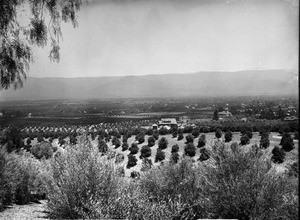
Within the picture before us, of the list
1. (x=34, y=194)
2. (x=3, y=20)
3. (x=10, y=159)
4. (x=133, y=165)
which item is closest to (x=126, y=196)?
(x=3, y=20)

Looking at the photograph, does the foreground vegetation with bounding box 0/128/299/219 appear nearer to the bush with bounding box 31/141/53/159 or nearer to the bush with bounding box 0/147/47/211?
the bush with bounding box 0/147/47/211

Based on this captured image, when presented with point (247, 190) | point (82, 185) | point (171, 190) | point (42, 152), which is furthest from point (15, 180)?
point (42, 152)

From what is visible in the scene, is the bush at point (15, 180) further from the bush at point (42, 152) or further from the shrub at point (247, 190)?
the bush at point (42, 152)

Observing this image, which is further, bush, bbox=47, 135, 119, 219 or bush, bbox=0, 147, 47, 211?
bush, bbox=0, 147, 47, 211

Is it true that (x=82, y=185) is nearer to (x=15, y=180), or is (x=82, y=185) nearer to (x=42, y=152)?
(x=15, y=180)

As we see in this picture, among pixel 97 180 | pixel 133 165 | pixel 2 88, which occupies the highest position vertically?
pixel 2 88

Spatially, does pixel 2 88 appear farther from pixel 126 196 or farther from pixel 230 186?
pixel 230 186

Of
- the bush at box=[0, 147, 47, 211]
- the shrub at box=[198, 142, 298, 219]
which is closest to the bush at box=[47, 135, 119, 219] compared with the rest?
the shrub at box=[198, 142, 298, 219]

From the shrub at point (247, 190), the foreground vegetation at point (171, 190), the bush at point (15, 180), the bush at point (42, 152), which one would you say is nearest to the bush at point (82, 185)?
the foreground vegetation at point (171, 190)
